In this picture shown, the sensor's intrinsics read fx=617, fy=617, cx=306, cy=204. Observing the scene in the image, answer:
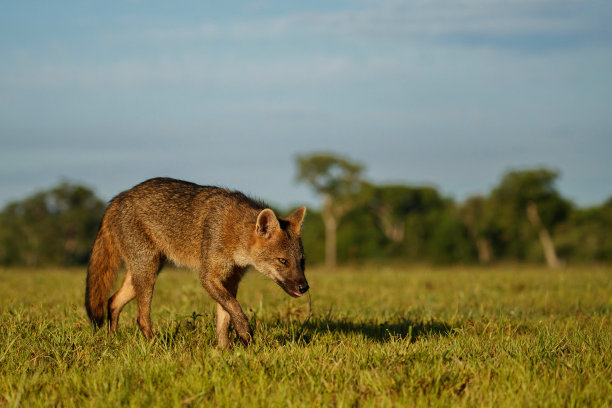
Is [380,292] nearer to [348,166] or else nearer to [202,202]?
[202,202]

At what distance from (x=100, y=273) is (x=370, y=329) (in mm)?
3682

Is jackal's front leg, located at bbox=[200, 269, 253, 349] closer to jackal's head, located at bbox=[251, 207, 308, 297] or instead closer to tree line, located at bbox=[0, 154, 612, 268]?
jackal's head, located at bbox=[251, 207, 308, 297]

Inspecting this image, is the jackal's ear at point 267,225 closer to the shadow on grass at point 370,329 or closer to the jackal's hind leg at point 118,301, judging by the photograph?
the shadow on grass at point 370,329

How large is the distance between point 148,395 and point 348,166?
258 ft

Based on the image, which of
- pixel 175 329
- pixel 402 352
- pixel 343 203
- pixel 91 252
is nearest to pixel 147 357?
pixel 175 329

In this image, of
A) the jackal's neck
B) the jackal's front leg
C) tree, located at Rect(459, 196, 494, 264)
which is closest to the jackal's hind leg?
the jackal's front leg

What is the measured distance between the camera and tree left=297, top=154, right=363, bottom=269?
8106 cm

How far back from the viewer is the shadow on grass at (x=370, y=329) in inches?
287

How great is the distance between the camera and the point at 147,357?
578 centimetres

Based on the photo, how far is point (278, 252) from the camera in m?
7.06

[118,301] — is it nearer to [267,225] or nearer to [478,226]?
[267,225]

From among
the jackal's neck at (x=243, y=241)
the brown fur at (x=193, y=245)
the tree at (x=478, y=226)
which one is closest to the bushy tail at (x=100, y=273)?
the brown fur at (x=193, y=245)

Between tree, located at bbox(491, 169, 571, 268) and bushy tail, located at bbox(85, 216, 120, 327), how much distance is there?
204 ft

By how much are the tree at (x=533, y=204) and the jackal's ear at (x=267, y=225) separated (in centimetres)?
6250
